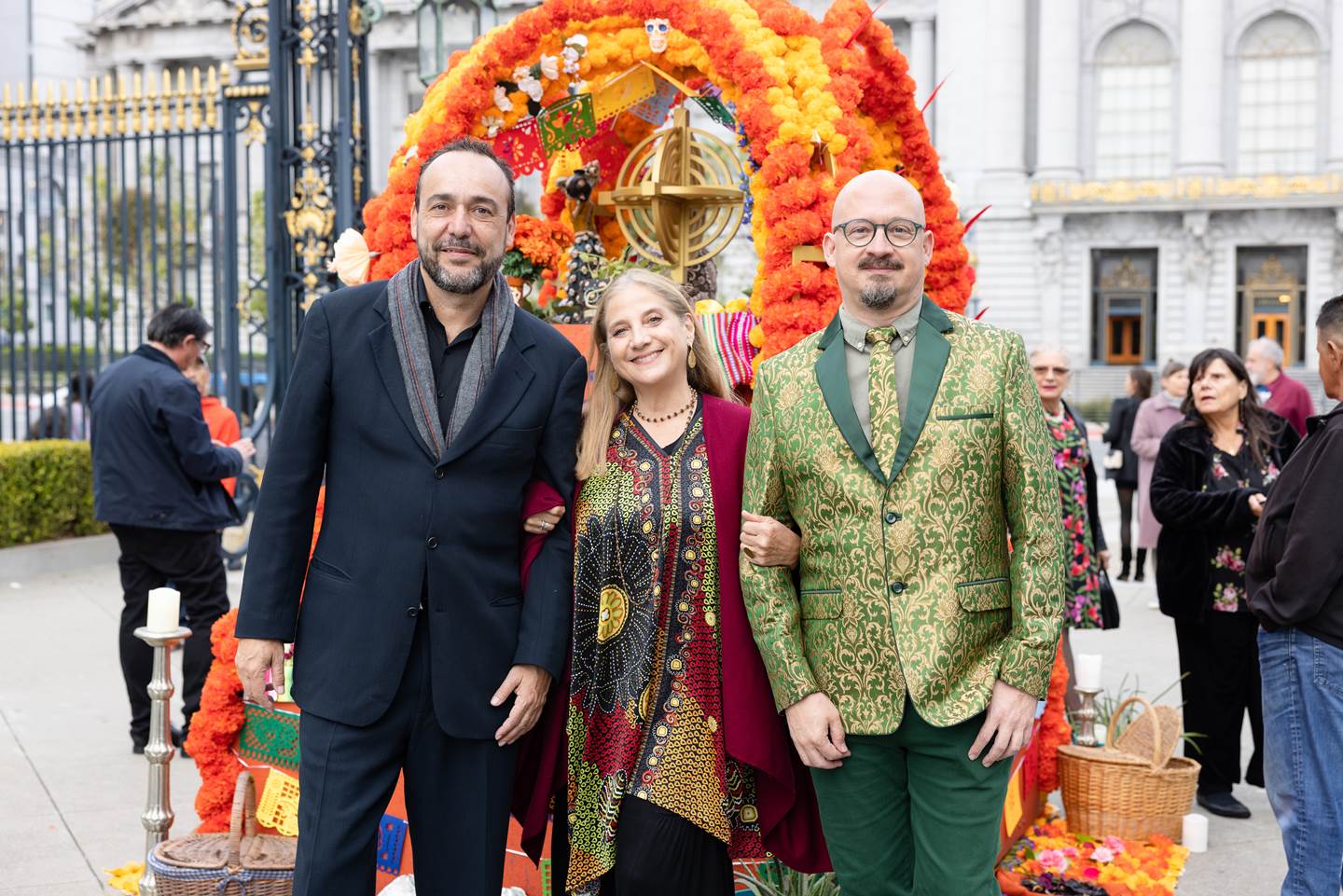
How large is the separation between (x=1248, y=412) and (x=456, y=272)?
12.4 feet

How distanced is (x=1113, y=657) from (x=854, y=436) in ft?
19.1

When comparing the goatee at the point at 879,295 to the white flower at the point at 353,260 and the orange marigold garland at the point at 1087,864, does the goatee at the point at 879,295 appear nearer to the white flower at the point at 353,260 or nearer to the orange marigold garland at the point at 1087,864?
the orange marigold garland at the point at 1087,864

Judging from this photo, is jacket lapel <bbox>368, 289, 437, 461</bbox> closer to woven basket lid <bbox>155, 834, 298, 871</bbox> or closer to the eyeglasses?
the eyeglasses

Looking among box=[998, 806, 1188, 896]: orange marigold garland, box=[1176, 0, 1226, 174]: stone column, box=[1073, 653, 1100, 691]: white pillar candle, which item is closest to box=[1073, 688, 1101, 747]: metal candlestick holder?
box=[1073, 653, 1100, 691]: white pillar candle

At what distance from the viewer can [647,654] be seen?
301 centimetres

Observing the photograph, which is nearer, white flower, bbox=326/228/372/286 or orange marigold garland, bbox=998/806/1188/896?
orange marigold garland, bbox=998/806/1188/896

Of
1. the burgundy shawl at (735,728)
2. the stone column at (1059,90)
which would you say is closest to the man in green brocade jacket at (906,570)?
the burgundy shawl at (735,728)

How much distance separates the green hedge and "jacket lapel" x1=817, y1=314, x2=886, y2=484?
9338 mm

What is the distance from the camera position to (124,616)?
613 cm

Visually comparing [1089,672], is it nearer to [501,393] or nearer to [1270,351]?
[501,393]

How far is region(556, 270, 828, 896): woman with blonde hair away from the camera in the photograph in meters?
3.00

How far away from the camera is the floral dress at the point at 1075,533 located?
5492 millimetres

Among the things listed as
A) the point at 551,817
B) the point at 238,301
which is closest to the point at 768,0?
the point at 551,817

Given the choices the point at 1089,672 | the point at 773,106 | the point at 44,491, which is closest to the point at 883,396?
the point at 773,106
